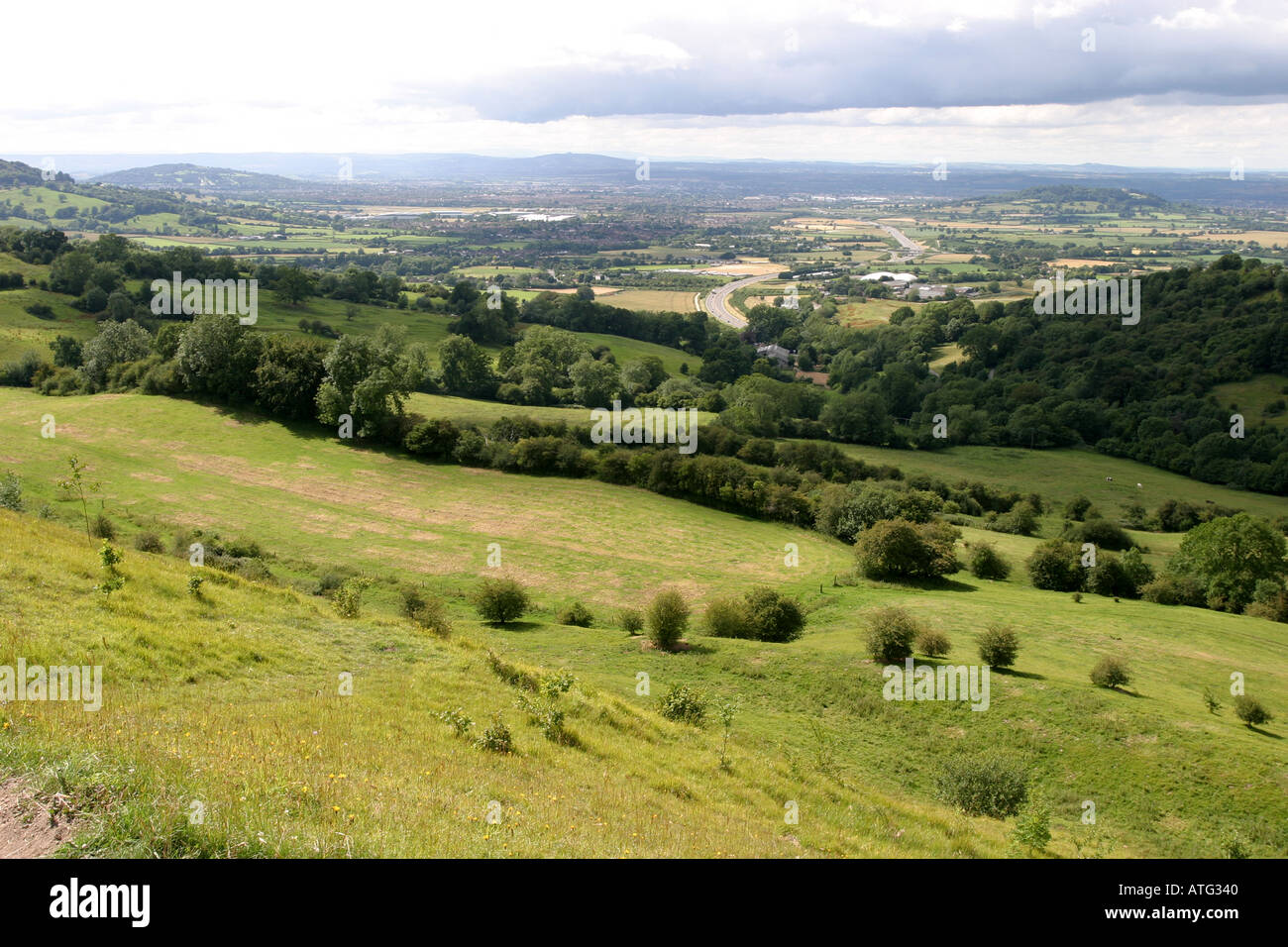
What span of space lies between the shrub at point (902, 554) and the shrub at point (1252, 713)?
21.7m

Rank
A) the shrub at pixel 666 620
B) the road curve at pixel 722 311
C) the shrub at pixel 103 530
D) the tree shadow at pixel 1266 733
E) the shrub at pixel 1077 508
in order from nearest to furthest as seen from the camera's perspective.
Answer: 1. the tree shadow at pixel 1266 733
2. the shrub at pixel 666 620
3. the shrub at pixel 103 530
4. the shrub at pixel 1077 508
5. the road curve at pixel 722 311

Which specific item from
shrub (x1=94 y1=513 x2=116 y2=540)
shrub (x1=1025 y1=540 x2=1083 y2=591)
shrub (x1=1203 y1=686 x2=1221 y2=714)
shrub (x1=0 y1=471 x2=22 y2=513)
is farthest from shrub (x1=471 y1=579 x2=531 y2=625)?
shrub (x1=1025 y1=540 x2=1083 y2=591)

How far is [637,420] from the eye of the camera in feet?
272

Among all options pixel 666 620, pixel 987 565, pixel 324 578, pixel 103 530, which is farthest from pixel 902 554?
pixel 103 530

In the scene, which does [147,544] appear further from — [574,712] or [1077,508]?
[1077,508]

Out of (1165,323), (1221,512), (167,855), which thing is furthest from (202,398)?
(1165,323)

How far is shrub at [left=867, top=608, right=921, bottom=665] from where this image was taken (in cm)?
3250

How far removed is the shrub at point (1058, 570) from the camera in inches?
2034

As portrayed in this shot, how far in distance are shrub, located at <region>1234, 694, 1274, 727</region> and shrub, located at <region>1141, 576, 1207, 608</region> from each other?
2339cm

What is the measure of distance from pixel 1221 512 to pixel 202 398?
4237 inches

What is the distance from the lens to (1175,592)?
49125mm

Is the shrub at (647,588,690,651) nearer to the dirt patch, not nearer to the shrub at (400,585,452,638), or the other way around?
the shrub at (400,585,452,638)

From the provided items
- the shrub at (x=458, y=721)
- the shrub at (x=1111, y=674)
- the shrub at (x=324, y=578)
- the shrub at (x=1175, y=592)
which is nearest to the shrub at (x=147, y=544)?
the shrub at (x=324, y=578)

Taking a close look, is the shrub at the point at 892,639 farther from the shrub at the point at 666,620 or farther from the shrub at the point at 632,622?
Answer: the shrub at the point at 632,622
